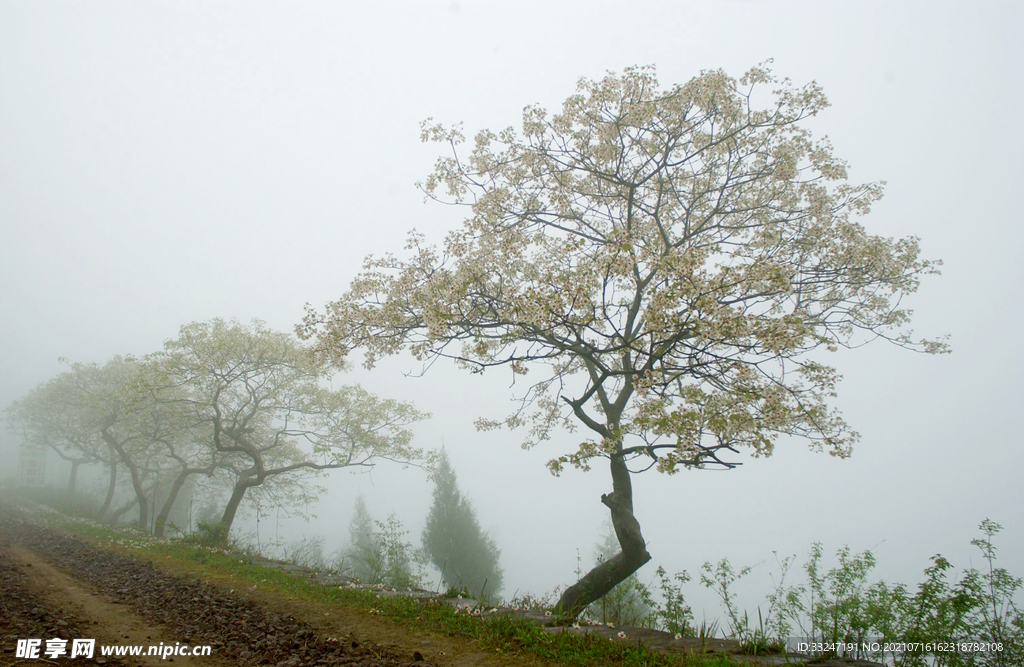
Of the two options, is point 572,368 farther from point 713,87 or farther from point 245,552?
point 245,552

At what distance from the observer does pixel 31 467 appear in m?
70.2

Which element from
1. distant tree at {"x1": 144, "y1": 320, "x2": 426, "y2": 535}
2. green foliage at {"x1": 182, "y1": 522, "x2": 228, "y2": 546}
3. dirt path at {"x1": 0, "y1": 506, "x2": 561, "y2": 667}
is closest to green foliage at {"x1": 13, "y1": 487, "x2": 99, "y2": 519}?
distant tree at {"x1": 144, "y1": 320, "x2": 426, "y2": 535}

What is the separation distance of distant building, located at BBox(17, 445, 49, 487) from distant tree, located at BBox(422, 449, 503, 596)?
62.8m

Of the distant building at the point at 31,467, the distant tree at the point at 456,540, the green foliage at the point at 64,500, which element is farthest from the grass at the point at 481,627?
the distant building at the point at 31,467

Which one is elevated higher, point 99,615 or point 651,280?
point 651,280

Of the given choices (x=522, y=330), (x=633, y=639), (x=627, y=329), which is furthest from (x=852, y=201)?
(x=633, y=639)

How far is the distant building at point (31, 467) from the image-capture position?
6844 centimetres

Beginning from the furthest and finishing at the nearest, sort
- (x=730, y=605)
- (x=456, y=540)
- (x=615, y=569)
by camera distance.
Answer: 1. (x=456, y=540)
2. (x=615, y=569)
3. (x=730, y=605)

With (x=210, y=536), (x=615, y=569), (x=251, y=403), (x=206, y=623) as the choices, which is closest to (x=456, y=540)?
(x=251, y=403)

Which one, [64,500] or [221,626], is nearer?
[221,626]

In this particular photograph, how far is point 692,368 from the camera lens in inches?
326

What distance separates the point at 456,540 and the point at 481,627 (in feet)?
107

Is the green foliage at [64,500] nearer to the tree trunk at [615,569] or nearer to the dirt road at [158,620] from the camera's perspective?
the dirt road at [158,620]

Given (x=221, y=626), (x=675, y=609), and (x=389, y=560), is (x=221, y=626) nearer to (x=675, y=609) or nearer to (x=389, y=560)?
(x=675, y=609)
